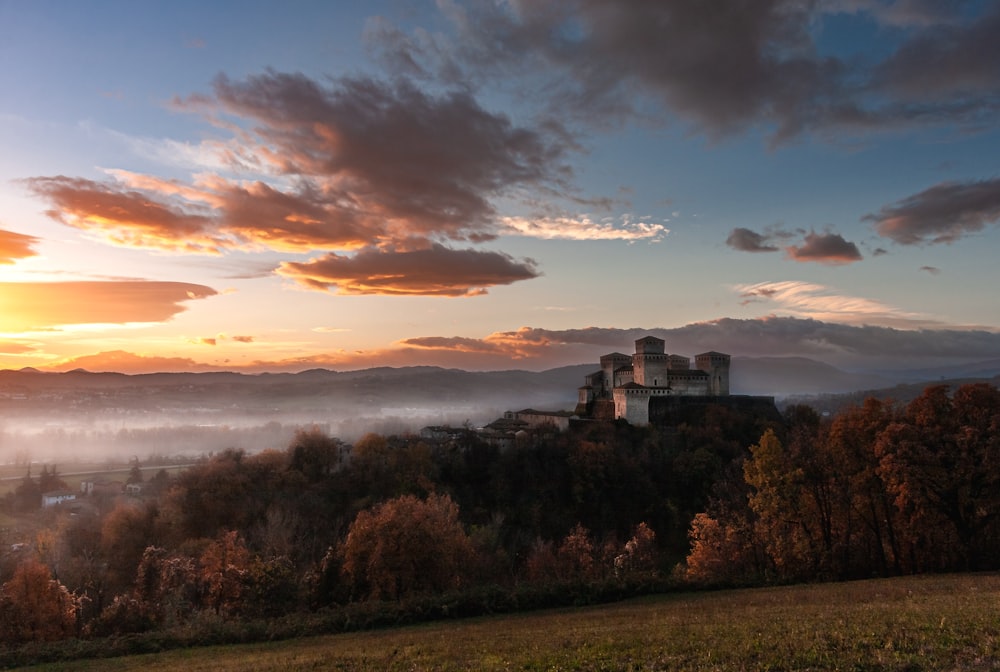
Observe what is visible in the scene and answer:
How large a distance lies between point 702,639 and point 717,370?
71.1m

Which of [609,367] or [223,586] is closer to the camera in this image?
[223,586]

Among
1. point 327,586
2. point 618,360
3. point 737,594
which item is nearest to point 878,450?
point 737,594

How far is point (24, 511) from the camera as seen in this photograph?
96.8 m

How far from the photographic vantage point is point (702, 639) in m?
15.0

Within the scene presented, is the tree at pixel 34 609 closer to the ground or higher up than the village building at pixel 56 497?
higher up

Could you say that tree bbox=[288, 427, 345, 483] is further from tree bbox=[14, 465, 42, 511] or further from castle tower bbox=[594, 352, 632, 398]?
tree bbox=[14, 465, 42, 511]

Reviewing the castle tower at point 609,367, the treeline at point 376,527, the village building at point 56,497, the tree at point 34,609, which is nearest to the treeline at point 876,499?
the treeline at point 376,527

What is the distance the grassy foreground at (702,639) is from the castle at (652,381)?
170 ft

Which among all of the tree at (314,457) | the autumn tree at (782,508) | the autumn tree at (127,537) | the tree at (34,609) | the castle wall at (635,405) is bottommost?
the autumn tree at (127,537)

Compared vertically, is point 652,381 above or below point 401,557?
above

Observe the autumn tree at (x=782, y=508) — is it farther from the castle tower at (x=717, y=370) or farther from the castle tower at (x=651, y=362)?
the castle tower at (x=717, y=370)

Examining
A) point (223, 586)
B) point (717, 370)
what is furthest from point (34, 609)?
point (717, 370)

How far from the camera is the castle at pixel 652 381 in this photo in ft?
251

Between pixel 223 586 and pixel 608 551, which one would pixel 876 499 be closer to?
pixel 608 551
